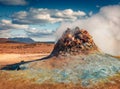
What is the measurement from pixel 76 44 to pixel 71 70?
4.56 metres

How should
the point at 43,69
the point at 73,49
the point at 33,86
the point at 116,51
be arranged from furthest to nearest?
the point at 116,51
the point at 73,49
the point at 43,69
the point at 33,86

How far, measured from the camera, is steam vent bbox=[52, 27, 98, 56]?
101 ft

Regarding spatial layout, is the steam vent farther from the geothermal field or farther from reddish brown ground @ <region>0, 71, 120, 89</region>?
reddish brown ground @ <region>0, 71, 120, 89</region>

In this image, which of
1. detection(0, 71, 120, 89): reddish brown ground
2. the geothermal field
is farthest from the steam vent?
detection(0, 71, 120, 89): reddish brown ground

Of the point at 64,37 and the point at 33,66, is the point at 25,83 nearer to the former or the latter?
the point at 33,66

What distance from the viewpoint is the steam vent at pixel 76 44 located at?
101 ft

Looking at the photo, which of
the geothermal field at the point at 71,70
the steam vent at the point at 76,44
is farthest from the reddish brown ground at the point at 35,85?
the steam vent at the point at 76,44

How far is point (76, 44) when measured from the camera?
31062mm

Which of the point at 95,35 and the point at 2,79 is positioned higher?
the point at 95,35

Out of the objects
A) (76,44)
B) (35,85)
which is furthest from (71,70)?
(76,44)

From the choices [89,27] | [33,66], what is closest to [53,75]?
[33,66]

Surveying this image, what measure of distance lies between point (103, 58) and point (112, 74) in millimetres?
3416

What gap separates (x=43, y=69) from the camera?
28922mm

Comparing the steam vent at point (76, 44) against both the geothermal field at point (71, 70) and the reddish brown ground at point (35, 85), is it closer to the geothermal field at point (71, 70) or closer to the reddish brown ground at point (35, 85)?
the geothermal field at point (71, 70)
